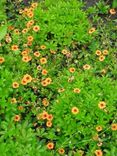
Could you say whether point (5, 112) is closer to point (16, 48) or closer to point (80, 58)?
point (16, 48)

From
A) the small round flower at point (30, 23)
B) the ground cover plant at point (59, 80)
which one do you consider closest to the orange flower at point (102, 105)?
the ground cover plant at point (59, 80)

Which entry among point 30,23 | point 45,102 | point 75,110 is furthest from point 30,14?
point 75,110

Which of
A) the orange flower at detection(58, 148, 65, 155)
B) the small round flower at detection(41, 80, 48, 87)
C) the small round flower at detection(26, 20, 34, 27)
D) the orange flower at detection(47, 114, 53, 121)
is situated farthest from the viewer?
the small round flower at detection(26, 20, 34, 27)

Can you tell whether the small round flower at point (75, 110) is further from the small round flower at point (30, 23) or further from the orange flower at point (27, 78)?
the small round flower at point (30, 23)

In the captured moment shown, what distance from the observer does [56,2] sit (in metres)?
5.76

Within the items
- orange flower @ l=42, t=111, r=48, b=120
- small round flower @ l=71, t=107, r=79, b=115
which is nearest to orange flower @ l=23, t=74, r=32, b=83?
orange flower @ l=42, t=111, r=48, b=120

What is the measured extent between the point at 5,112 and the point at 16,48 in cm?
96

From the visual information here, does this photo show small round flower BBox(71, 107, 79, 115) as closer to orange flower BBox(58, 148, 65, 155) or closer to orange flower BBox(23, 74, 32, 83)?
orange flower BBox(58, 148, 65, 155)

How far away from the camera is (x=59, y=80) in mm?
4871

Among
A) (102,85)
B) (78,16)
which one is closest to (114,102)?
(102,85)

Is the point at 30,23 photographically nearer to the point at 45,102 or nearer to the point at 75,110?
the point at 45,102

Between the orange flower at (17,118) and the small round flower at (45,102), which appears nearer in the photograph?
the orange flower at (17,118)

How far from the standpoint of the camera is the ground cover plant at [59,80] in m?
4.38

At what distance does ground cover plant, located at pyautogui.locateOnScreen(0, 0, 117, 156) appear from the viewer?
4383mm
